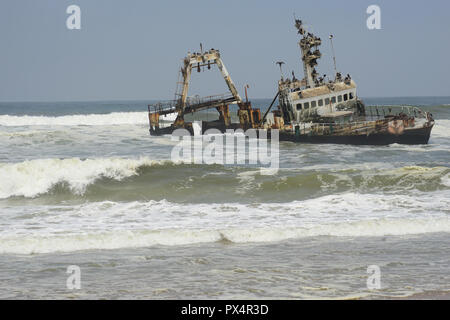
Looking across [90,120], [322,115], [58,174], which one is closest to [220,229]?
[58,174]

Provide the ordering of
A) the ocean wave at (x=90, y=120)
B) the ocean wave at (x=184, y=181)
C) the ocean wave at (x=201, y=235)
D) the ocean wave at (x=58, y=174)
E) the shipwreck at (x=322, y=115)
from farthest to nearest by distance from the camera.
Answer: the ocean wave at (x=90, y=120) < the shipwreck at (x=322, y=115) < the ocean wave at (x=58, y=174) < the ocean wave at (x=184, y=181) < the ocean wave at (x=201, y=235)

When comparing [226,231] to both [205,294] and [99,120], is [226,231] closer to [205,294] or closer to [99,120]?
Answer: [205,294]

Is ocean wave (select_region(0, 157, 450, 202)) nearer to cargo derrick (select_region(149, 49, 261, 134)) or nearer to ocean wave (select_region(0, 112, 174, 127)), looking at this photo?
cargo derrick (select_region(149, 49, 261, 134))

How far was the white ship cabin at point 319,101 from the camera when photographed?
36.1 metres

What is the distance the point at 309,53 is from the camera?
38.5 m

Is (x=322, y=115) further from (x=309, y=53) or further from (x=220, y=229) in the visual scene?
(x=220, y=229)

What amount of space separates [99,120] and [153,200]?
62687 millimetres

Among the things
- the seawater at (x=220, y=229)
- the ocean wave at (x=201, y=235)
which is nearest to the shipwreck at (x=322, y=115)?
the seawater at (x=220, y=229)

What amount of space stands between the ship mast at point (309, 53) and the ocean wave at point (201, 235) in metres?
26.1

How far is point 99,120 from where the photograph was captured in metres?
78.1

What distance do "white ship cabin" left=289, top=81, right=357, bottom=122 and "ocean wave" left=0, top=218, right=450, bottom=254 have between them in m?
23.4

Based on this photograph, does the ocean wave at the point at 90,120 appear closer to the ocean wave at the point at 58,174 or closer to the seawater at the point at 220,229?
the ocean wave at the point at 58,174

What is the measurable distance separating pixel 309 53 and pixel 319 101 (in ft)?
13.7
